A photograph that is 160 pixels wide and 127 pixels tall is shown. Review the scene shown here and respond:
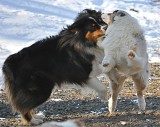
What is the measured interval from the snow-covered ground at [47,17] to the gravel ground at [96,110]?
6883 mm

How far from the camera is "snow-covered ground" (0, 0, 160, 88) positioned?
1995cm

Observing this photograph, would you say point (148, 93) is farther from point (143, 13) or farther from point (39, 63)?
point (143, 13)

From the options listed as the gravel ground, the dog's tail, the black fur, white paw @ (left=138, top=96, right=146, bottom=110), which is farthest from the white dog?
the dog's tail

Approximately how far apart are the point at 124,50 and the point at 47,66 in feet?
4.19

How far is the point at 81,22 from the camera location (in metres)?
7.95

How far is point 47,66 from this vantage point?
761 cm

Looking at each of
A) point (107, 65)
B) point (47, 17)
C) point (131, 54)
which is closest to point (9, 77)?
point (107, 65)

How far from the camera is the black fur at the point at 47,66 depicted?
742 centimetres

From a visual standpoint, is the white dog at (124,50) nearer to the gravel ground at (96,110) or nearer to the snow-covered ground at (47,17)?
the gravel ground at (96,110)

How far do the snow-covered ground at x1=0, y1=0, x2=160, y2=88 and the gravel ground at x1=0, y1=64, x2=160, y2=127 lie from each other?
271 inches

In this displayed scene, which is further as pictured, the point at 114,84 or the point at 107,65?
the point at 114,84

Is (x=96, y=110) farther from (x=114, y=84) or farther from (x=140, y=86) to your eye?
(x=140, y=86)

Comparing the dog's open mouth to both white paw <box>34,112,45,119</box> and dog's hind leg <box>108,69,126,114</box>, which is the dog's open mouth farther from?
white paw <box>34,112,45,119</box>

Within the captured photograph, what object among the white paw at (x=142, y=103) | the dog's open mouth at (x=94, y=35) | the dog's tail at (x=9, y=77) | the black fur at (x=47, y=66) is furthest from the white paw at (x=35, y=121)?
the white paw at (x=142, y=103)
